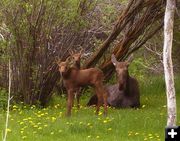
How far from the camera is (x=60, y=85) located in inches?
609

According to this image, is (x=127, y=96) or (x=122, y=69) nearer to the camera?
(x=122, y=69)

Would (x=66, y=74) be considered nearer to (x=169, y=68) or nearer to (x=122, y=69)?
(x=122, y=69)

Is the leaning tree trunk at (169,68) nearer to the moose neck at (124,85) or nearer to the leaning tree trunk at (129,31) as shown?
the moose neck at (124,85)

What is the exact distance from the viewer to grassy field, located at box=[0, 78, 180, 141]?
882 cm

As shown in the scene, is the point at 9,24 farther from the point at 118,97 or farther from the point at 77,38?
the point at 118,97

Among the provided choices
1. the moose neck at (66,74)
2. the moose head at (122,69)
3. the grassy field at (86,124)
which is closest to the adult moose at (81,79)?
the moose neck at (66,74)

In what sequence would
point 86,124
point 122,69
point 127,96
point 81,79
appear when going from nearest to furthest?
1. point 86,124
2. point 81,79
3. point 122,69
4. point 127,96

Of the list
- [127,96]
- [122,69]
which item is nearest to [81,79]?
[122,69]

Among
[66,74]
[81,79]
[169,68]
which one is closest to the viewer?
[169,68]

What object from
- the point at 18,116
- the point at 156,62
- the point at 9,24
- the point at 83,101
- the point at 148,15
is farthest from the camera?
the point at 156,62

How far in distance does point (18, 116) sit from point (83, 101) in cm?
387

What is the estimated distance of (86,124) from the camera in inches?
385

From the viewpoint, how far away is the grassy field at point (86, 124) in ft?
28.9

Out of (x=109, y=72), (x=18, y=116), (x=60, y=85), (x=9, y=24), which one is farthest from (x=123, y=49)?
(x=18, y=116)
